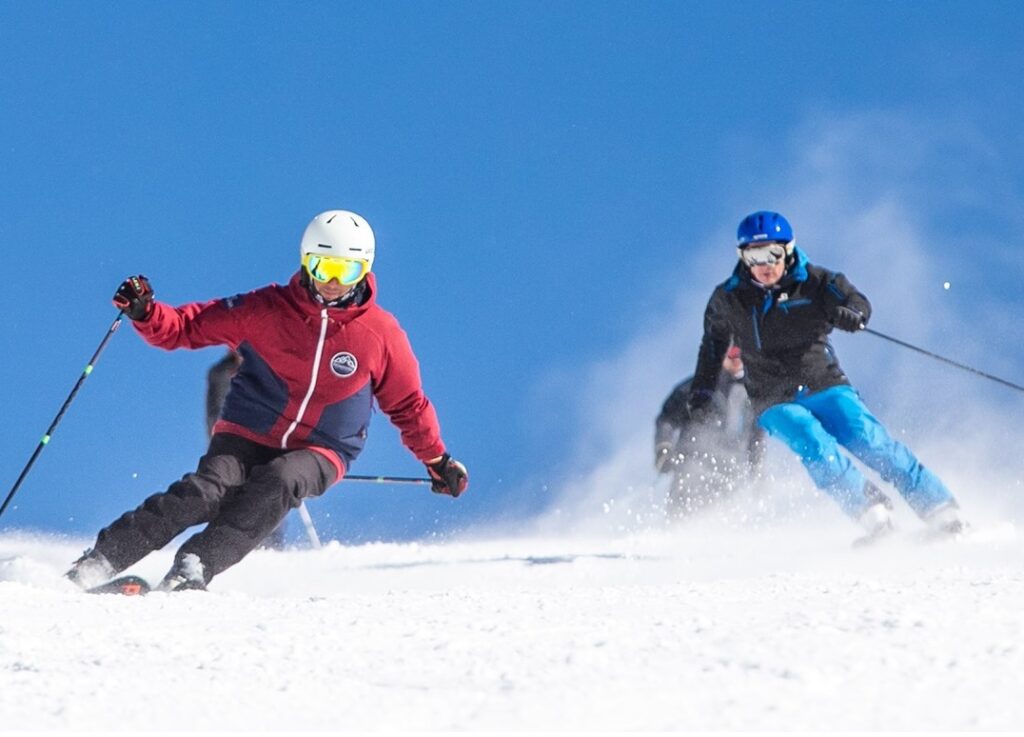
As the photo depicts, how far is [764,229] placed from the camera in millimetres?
6922

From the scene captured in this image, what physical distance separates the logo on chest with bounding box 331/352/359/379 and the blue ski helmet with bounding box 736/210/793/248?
7.70ft

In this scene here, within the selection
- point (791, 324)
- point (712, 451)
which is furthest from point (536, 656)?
point (712, 451)

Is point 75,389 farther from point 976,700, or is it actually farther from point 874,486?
point 976,700

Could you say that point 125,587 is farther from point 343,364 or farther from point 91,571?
point 343,364

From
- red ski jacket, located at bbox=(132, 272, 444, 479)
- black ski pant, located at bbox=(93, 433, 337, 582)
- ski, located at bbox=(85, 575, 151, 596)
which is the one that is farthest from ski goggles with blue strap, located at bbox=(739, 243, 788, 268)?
ski, located at bbox=(85, 575, 151, 596)

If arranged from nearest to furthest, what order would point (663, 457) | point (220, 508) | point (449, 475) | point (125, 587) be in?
point (125, 587) < point (220, 508) < point (449, 475) < point (663, 457)

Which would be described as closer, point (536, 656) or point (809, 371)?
point (536, 656)

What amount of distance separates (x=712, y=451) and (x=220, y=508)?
183 inches

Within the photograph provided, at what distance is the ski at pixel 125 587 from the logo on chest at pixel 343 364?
1.42m

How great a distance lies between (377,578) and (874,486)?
2.61m

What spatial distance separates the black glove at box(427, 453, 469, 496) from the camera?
634cm

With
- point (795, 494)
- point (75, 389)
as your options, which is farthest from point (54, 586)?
point (795, 494)

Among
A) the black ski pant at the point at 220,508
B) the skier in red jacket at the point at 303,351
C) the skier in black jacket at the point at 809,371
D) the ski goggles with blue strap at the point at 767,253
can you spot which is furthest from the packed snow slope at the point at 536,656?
the ski goggles with blue strap at the point at 767,253

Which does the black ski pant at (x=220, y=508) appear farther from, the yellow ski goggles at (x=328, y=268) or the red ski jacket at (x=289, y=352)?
the yellow ski goggles at (x=328, y=268)
